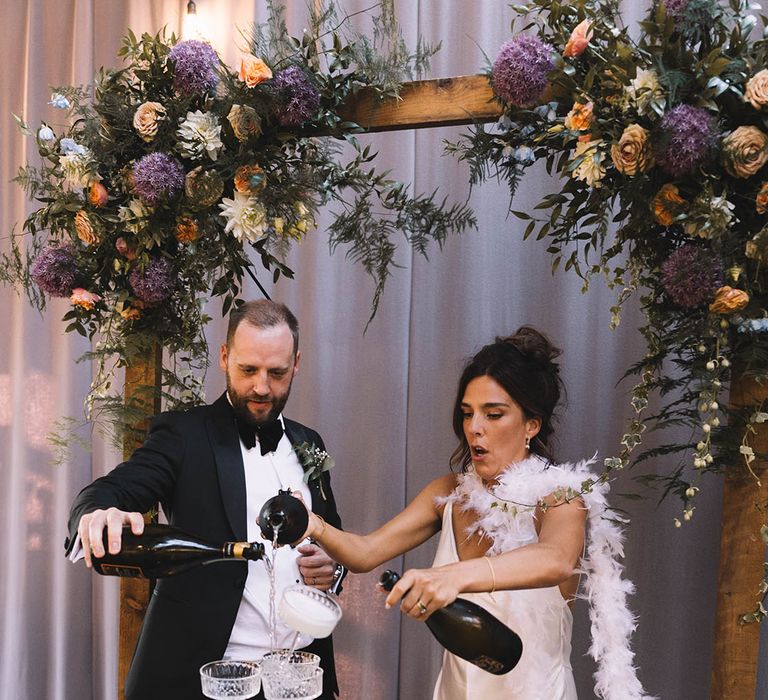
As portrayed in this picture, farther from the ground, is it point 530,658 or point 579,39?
point 579,39

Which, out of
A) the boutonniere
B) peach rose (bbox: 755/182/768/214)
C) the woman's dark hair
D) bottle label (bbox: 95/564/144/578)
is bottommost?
bottle label (bbox: 95/564/144/578)

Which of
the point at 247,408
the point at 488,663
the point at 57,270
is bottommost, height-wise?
the point at 488,663

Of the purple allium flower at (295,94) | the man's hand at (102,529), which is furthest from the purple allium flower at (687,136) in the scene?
the man's hand at (102,529)

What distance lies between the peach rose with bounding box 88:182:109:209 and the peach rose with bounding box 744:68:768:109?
144cm

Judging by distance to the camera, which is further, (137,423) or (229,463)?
(137,423)

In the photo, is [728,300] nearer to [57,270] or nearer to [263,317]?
[263,317]

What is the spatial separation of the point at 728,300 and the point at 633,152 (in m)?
0.33

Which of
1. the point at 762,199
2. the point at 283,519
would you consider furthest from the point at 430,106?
the point at 283,519

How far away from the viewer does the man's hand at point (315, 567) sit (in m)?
2.11

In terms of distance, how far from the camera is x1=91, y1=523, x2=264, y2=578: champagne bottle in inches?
67.6

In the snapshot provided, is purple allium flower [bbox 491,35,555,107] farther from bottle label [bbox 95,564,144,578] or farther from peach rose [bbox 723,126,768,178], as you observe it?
bottle label [bbox 95,564,144,578]

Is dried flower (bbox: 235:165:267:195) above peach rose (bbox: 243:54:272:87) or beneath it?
beneath

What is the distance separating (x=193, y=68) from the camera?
2096mm

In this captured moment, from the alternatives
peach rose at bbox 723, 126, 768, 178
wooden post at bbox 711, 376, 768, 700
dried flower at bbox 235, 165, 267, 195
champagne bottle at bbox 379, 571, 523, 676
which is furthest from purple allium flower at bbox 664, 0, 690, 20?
champagne bottle at bbox 379, 571, 523, 676
